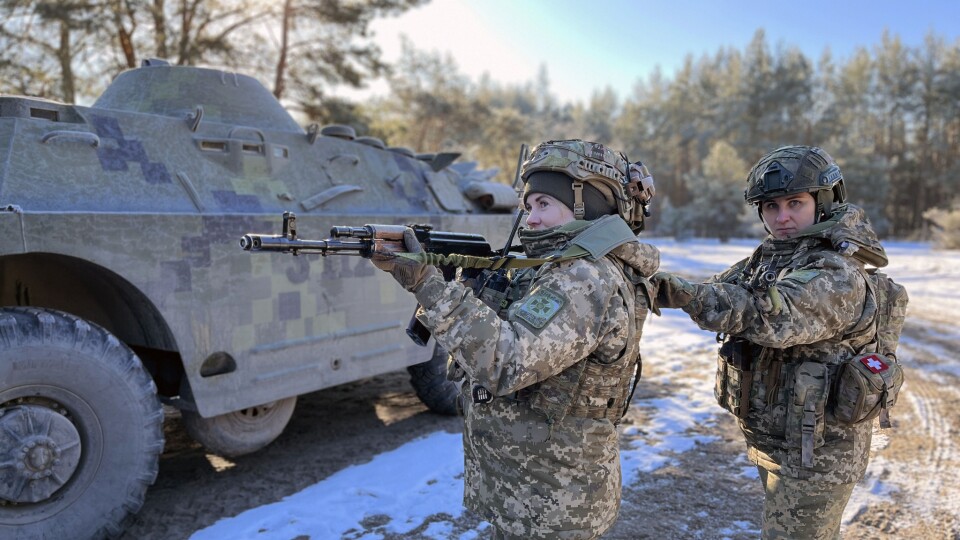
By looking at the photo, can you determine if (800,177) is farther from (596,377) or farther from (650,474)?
(650,474)

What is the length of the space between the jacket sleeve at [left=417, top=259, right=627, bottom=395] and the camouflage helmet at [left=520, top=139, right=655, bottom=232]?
0.29 metres

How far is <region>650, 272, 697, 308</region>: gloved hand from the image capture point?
233 centimetres

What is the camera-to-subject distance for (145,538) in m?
3.48

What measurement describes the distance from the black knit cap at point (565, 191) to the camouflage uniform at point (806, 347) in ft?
1.72

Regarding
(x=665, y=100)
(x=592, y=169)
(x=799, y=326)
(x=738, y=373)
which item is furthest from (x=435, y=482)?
(x=665, y=100)

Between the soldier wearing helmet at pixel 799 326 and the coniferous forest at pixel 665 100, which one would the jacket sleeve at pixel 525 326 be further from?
the coniferous forest at pixel 665 100

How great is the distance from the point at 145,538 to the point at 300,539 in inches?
31.8

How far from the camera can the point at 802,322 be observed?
2.23m

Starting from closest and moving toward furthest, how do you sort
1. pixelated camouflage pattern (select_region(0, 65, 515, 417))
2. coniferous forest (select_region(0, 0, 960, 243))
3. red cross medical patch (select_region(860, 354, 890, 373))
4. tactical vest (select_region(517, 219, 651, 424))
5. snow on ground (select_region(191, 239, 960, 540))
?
tactical vest (select_region(517, 219, 651, 424)) < red cross medical patch (select_region(860, 354, 890, 373)) < pixelated camouflage pattern (select_region(0, 65, 515, 417)) < snow on ground (select_region(191, 239, 960, 540)) < coniferous forest (select_region(0, 0, 960, 243))

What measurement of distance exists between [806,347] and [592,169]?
1.11 m

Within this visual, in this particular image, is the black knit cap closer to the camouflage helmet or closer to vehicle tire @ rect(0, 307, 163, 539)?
the camouflage helmet

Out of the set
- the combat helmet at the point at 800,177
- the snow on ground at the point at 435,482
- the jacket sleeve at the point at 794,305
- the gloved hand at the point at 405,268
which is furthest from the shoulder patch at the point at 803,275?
the gloved hand at the point at 405,268

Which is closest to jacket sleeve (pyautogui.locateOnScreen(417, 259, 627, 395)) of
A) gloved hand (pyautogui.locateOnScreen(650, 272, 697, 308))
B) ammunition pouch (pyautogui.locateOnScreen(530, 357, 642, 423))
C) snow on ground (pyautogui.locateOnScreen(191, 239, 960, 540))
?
ammunition pouch (pyautogui.locateOnScreen(530, 357, 642, 423))

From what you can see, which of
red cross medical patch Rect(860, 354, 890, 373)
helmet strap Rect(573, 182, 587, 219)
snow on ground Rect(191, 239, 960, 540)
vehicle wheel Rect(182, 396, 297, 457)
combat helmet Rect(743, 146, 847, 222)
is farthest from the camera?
vehicle wheel Rect(182, 396, 297, 457)
